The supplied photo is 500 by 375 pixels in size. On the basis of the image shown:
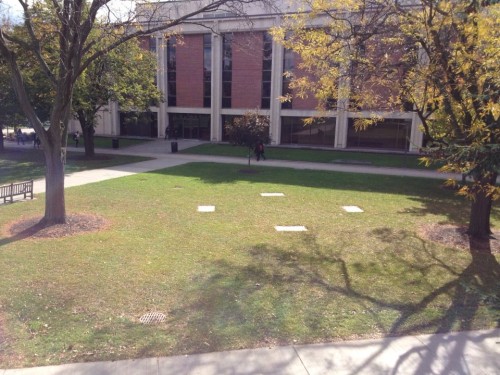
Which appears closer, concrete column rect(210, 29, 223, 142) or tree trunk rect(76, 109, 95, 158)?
tree trunk rect(76, 109, 95, 158)

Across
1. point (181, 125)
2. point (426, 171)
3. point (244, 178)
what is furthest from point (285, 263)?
point (181, 125)

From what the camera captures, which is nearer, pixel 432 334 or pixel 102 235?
pixel 432 334

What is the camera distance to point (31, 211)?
37.4 feet

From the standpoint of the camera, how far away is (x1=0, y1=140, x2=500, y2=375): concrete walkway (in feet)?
14.3

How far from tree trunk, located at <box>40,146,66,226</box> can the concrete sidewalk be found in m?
6.08

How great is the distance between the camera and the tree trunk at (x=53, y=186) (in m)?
9.70

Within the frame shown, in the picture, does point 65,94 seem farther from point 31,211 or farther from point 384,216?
point 384,216

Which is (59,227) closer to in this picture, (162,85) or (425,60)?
(425,60)

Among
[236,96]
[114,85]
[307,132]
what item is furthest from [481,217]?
[236,96]

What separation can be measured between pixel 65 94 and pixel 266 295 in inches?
252

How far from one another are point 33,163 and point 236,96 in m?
17.2

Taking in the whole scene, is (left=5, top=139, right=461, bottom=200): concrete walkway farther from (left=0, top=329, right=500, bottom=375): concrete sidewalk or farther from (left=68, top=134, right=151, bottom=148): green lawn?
(left=0, top=329, right=500, bottom=375): concrete sidewalk

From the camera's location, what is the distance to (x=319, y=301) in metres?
6.13

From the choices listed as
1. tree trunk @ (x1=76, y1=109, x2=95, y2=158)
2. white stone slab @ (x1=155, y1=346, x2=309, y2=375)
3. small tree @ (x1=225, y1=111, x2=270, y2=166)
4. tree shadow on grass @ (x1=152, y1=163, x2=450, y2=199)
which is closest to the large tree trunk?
tree shadow on grass @ (x1=152, y1=163, x2=450, y2=199)
